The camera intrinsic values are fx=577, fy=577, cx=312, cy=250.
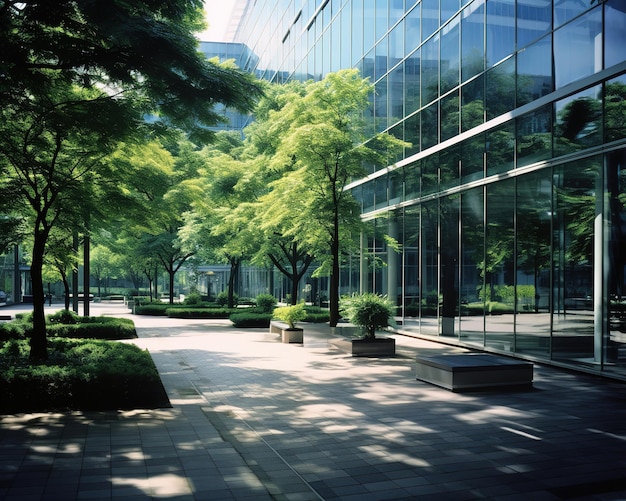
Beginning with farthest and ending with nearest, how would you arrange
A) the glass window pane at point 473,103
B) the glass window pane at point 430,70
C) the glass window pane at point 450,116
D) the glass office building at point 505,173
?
the glass window pane at point 430,70 < the glass window pane at point 450,116 < the glass window pane at point 473,103 < the glass office building at point 505,173

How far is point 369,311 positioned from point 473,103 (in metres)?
7.74

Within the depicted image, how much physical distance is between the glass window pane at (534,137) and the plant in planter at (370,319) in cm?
560

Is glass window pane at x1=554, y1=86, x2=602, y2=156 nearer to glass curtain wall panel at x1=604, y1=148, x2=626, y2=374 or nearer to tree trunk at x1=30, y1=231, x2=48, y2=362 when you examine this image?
glass curtain wall panel at x1=604, y1=148, x2=626, y2=374

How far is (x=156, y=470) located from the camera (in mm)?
6348

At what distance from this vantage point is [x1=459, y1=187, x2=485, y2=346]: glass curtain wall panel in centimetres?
1822

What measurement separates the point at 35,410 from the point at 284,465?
15.4ft

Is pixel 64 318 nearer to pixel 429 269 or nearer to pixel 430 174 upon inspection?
pixel 429 269

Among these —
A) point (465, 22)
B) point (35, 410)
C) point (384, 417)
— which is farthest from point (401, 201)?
point (35, 410)

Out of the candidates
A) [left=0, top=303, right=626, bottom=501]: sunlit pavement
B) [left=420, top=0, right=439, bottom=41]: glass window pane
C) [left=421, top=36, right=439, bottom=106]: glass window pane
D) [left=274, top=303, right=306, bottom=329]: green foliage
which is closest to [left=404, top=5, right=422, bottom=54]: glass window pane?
[left=420, top=0, right=439, bottom=41]: glass window pane

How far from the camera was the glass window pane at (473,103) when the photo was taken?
18.2 metres

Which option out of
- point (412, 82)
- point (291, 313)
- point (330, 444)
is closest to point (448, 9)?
point (412, 82)

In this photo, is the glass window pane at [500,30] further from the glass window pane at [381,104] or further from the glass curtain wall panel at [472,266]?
the glass window pane at [381,104]

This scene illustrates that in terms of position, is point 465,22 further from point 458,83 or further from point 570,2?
point 570,2

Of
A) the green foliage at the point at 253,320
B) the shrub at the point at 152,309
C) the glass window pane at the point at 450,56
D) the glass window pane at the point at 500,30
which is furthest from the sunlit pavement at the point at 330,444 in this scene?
the shrub at the point at 152,309
